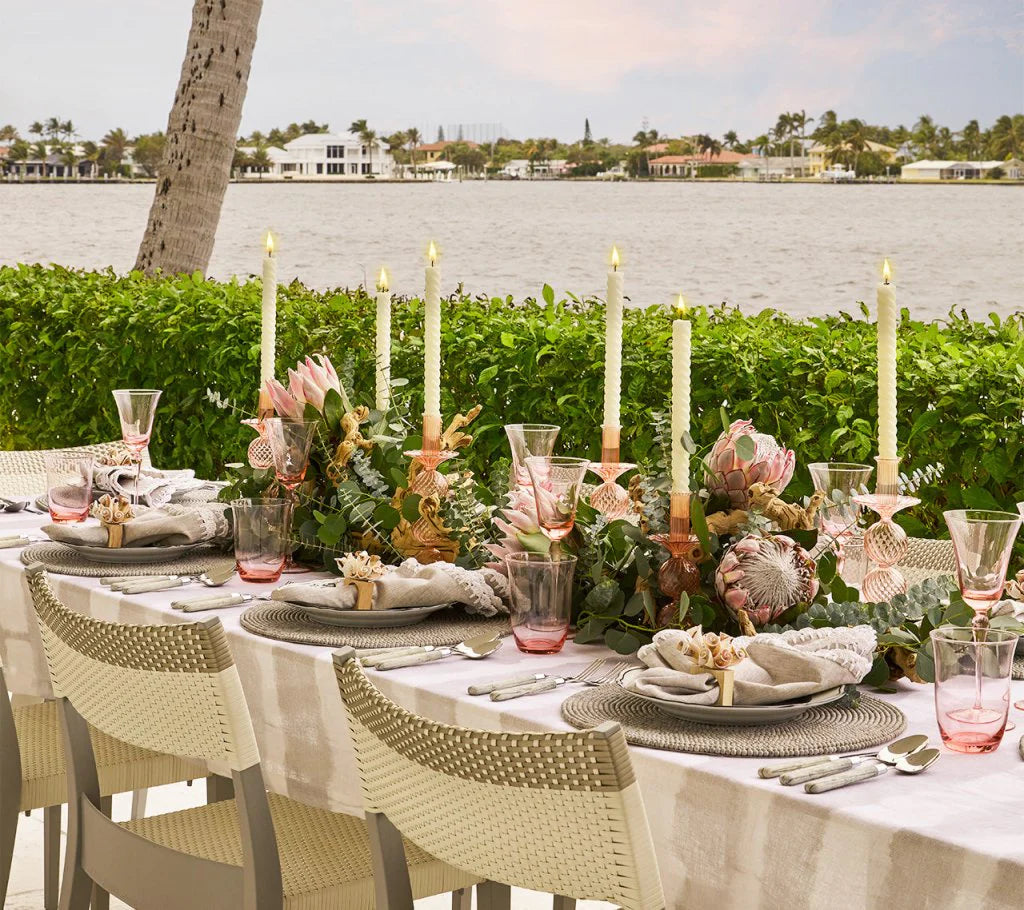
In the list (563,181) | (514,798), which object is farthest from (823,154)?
(514,798)

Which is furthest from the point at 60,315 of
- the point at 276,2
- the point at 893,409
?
the point at 276,2

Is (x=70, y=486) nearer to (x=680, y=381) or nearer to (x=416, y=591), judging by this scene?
(x=416, y=591)

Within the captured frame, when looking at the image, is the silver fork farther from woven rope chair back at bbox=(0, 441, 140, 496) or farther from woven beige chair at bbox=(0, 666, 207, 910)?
woven rope chair back at bbox=(0, 441, 140, 496)

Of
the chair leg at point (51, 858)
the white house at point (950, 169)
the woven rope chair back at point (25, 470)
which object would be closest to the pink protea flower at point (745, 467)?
the chair leg at point (51, 858)

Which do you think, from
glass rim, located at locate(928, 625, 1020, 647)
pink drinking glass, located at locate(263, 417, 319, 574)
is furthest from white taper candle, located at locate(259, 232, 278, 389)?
glass rim, located at locate(928, 625, 1020, 647)

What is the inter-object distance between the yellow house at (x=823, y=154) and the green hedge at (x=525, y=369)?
126ft

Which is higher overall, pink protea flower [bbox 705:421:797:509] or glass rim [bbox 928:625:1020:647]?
pink protea flower [bbox 705:421:797:509]

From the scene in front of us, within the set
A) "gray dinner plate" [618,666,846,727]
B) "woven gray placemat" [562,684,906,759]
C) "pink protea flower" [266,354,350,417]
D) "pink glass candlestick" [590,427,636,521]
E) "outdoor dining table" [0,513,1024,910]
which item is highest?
"pink protea flower" [266,354,350,417]

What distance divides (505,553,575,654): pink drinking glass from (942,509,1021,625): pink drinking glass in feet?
1.77

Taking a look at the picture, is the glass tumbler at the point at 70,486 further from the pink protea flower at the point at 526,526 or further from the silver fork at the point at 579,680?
the silver fork at the point at 579,680

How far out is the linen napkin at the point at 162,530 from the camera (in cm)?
279

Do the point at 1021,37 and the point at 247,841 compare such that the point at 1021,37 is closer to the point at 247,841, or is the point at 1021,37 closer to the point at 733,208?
the point at 733,208

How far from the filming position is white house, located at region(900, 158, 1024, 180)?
44.5 metres

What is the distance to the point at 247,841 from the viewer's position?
1951mm
